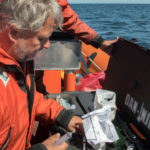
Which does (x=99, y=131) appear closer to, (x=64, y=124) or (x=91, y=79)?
(x=64, y=124)

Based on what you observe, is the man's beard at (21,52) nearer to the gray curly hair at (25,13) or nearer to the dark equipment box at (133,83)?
the gray curly hair at (25,13)

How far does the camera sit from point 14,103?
3.18 feet

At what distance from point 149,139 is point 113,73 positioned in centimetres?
65

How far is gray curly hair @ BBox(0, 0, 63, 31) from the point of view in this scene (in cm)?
84

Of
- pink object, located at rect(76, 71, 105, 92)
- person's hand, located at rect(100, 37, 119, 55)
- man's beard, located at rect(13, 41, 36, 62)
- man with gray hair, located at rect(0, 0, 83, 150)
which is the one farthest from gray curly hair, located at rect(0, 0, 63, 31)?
pink object, located at rect(76, 71, 105, 92)

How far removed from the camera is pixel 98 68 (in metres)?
3.48

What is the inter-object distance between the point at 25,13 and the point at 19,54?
0.75 feet

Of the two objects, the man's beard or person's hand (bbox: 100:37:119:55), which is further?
person's hand (bbox: 100:37:119:55)

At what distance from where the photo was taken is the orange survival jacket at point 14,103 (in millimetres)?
901

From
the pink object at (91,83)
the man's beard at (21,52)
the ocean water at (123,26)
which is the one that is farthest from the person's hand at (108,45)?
the man's beard at (21,52)

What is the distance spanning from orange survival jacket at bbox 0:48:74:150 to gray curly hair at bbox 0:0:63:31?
5.8 inches

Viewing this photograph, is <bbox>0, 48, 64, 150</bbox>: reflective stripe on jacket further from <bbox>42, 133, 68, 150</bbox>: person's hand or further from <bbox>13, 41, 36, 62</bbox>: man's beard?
<bbox>42, 133, 68, 150</bbox>: person's hand

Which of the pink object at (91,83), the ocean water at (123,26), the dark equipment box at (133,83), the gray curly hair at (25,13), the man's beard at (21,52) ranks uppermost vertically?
the gray curly hair at (25,13)

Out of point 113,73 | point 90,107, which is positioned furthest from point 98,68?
point 90,107
